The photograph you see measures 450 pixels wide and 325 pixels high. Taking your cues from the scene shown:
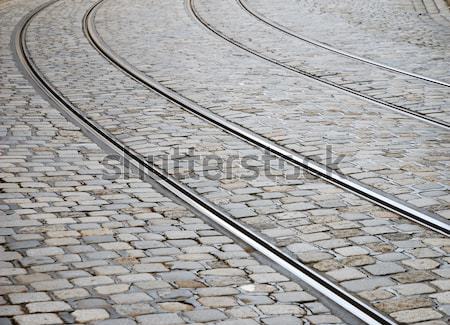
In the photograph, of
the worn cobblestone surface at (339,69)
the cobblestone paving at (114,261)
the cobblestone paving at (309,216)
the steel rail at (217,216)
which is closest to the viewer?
the cobblestone paving at (114,261)

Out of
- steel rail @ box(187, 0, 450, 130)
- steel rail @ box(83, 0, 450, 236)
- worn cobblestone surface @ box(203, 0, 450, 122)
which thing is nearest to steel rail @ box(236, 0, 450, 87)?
worn cobblestone surface @ box(203, 0, 450, 122)

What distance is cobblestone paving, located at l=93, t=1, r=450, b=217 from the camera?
773 centimetres

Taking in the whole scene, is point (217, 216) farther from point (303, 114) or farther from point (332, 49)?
point (332, 49)

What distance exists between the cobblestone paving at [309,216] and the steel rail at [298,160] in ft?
0.36

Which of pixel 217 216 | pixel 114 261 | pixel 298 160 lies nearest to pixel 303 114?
pixel 298 160

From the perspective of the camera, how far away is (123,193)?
283 inches

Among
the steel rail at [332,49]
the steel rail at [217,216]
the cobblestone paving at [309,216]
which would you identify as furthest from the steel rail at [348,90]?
the steel rail at [217,216]

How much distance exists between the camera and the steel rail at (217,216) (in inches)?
198

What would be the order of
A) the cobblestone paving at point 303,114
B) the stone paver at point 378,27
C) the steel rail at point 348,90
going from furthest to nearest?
the stone paver at point 378,27
the steel rail at point 348,90
the cobblestone paving at point 303,114

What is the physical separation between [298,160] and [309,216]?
4.94ft

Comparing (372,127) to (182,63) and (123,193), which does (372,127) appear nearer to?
(123,193)

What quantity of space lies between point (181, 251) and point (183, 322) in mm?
1179

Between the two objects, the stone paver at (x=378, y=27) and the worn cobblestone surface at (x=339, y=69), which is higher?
the stone paver at (x=378, y=27)

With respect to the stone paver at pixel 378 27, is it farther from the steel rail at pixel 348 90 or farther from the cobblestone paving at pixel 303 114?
the cobblestone paving at pixel 303 114
